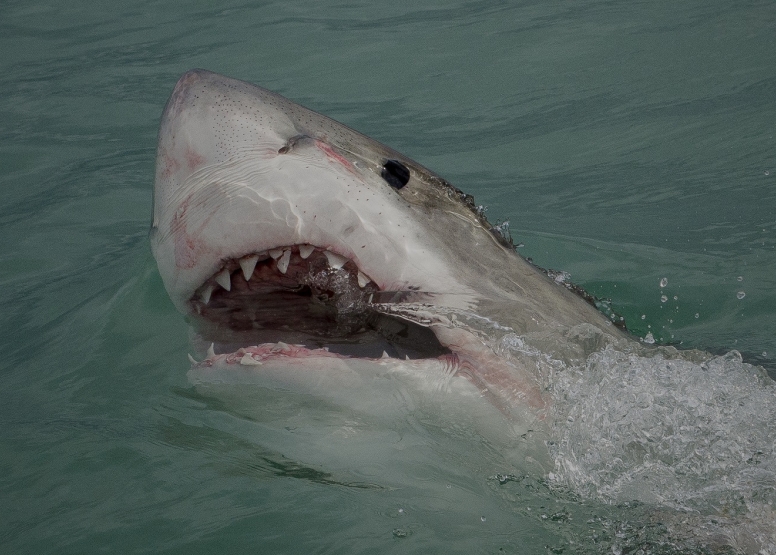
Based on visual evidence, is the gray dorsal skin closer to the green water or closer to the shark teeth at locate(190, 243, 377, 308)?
the shark teeth at locate(190, 243, 377, 308)

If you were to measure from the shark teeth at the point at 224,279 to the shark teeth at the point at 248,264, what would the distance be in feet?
0.16

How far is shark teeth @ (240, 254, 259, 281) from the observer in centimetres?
241

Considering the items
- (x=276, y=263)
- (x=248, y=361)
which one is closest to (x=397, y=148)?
(x=276, y=263)

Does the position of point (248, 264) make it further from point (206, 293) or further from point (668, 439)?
A: point (668, 439)

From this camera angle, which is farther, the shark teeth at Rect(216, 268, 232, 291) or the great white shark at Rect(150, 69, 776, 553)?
the shark teeth at Rect(216, 268, 232, 291)

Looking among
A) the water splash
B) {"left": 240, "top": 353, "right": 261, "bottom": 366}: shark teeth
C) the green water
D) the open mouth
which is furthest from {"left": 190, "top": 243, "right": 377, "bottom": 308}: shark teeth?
the water splash

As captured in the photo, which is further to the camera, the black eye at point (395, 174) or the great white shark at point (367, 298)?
the black eye at point (395, 174)

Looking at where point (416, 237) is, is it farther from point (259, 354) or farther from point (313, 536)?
point (313, 536)

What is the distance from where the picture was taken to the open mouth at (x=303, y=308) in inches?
94.9

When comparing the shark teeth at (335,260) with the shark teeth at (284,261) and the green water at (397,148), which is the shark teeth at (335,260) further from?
the green water at (397,148)

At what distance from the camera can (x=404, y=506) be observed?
8.48 feet

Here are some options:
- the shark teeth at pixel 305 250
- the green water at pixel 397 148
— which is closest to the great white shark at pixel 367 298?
the shark teeth at pixel 305 250

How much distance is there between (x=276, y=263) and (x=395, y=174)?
1.29 feet

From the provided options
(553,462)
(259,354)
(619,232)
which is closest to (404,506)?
(553,462)
